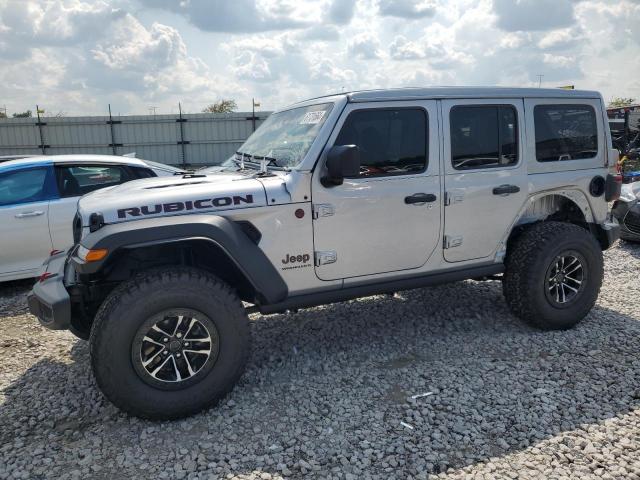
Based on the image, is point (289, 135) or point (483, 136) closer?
point (289, 135)

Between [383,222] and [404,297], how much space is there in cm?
193

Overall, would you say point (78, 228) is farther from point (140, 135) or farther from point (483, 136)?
point (140, 135)

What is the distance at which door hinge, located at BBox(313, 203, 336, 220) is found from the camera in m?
3.65

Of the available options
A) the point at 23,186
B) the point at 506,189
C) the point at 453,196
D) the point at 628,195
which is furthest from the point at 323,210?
the point at 628,195

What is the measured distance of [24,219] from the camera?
571 centimetres

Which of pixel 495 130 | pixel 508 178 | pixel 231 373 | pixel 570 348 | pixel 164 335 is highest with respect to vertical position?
pixel 495 130

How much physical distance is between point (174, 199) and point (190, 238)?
322 millimetres

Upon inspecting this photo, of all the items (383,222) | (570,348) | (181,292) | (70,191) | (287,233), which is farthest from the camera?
(70,191)

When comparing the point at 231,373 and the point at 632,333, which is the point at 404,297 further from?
the point at 231,373

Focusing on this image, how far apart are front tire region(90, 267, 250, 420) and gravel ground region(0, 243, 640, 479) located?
7.9 inches

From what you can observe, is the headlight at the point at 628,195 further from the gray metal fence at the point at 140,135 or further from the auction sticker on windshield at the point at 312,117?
the gray metal fence at the point at 140,135

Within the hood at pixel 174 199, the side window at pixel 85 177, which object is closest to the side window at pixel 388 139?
the hood at pixel 174 199

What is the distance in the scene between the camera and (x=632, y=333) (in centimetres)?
455

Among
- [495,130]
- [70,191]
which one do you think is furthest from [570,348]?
[70,191]
